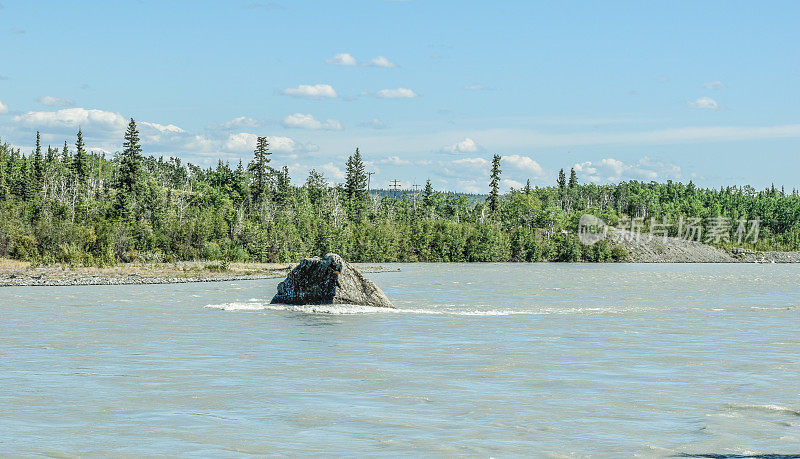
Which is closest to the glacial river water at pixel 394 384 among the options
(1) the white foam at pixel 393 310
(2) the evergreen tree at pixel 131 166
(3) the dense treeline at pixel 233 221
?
(1) the white foam at pixel 393 310

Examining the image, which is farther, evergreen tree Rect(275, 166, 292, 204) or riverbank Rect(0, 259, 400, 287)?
evergreen tree Rect(275, 166, 292, 204)

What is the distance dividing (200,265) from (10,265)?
777 inches

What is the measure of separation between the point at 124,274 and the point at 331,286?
40763mm

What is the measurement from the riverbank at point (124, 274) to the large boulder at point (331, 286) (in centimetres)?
2876

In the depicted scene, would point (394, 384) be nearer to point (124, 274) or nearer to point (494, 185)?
point (124, 274)

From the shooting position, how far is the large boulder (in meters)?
39.8

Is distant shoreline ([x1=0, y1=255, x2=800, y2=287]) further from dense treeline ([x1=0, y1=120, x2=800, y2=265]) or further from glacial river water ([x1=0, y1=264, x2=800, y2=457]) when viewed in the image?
glacial river water ([x1=0, y1=264, x2=800, y2=457])

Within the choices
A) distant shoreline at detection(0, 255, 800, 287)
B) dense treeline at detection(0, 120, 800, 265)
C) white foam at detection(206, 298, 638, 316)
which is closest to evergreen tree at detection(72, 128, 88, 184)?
dense treeline at detection(0, 120, 800, 265)

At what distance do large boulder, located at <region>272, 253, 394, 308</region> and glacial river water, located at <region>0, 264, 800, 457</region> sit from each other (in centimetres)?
343

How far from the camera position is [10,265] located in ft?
256

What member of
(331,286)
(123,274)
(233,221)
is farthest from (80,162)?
(331,286)

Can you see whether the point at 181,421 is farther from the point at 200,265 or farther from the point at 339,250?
the point at 339,250

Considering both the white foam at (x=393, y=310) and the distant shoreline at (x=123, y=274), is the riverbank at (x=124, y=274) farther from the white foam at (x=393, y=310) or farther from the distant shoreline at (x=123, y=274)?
the white foam at (x=393, y=310)

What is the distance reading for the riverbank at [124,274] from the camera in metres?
64.2
